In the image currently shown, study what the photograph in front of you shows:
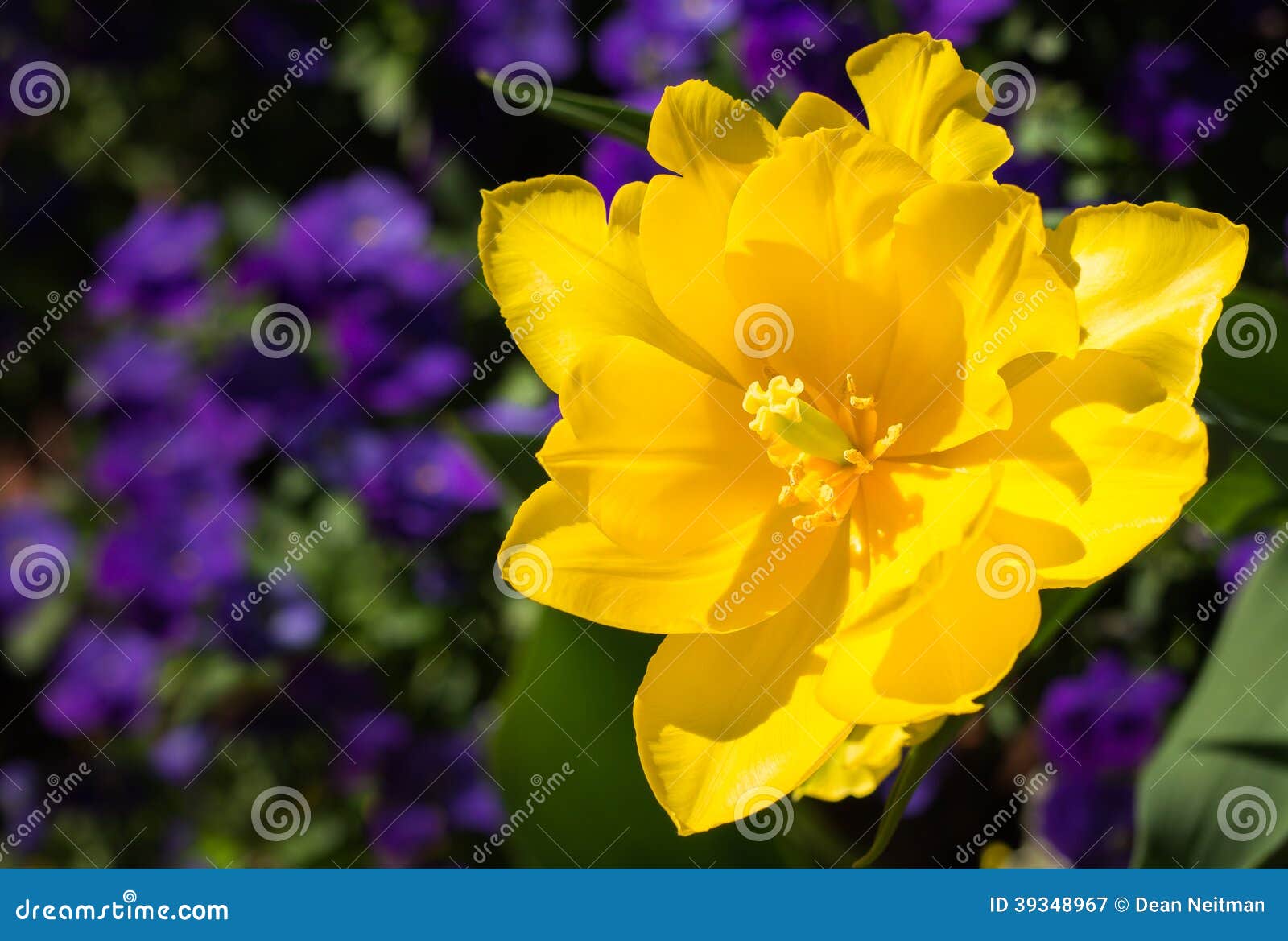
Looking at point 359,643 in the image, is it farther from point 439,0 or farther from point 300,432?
point 439,0

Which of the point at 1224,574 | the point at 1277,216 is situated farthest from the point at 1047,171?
the point at 1224,574

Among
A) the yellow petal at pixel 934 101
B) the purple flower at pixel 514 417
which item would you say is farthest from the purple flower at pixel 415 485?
the yellow petal at pixel 934 101

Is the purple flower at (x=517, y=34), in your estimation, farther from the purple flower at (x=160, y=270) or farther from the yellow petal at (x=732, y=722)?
the yellow petal at (x=732, y=722)
